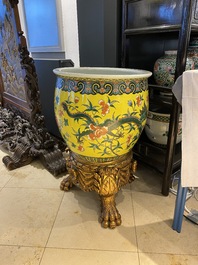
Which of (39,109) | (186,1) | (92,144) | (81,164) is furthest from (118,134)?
(39,109)

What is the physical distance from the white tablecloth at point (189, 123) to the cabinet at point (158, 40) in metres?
0.22

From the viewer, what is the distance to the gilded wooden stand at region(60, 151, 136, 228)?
2.99 feet

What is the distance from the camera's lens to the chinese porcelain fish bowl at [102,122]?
751 millimetres

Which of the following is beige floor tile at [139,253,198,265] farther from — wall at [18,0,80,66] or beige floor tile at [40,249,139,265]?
wall at [18,0,80,66]

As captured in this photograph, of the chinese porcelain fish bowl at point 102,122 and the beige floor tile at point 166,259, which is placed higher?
the chinese porcelain fish bowl at point 102,122

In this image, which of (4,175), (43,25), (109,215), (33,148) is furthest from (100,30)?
(4,175)

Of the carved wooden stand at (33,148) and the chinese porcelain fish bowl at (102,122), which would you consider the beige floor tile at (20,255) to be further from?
the carved wooden stand at (33,148)

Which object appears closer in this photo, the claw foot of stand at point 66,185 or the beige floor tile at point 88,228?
the beige floor tile at point 88,228

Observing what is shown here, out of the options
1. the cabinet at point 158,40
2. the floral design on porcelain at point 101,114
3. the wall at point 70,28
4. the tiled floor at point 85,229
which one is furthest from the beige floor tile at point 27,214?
the wall at point 70,28

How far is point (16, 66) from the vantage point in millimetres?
1382

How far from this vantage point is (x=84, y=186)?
37.7 inches

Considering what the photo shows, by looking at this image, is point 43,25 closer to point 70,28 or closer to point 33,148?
point 70,28

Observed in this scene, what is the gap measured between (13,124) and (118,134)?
47.9 inches

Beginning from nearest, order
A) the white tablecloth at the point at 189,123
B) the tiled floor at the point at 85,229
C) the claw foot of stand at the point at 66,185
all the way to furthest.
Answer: the white tablecloth at the point at 189,123
the tiled floor at the point at 85,229
the claw foot of stand at the point at 66,185
